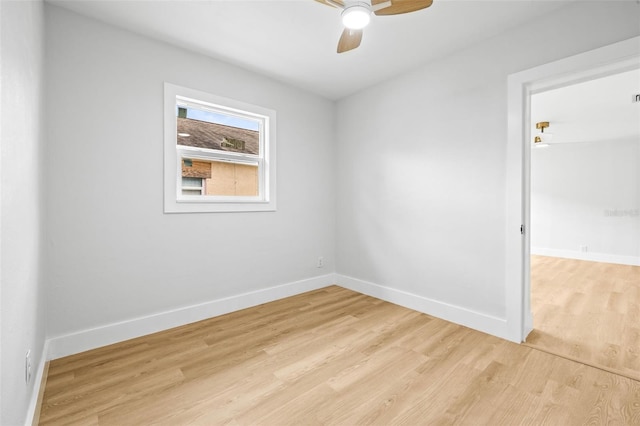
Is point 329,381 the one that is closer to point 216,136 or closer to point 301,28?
point 216,136

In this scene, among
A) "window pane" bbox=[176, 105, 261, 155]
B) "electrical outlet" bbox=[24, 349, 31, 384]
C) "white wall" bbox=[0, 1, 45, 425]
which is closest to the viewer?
"white wall" bbox=[0, 1, 45, 425]

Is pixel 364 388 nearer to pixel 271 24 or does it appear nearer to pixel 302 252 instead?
pixel 302 252

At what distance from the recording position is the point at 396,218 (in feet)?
10.8

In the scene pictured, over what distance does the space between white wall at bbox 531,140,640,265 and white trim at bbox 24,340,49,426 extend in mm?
8384

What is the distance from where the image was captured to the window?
8.61 feet

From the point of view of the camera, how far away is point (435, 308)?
289 cm

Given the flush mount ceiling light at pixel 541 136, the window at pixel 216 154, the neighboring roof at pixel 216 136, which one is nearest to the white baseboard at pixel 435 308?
the window at pixel 216 154

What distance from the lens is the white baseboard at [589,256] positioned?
5.44m

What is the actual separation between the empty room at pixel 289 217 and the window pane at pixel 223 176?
0.03 m

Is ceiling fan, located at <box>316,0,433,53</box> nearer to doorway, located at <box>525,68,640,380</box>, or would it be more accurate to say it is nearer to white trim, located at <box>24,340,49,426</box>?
doorway, located at <box>525,68,640,380</box>

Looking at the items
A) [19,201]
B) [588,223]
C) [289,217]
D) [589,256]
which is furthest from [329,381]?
[588,223]

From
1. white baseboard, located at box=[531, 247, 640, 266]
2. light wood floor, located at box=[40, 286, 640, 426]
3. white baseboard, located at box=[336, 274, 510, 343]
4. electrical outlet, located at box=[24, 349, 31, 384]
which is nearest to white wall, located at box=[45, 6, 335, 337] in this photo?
light wood floor, located at box=[40, 286, 640, 426]

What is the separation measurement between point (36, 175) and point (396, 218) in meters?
3.10

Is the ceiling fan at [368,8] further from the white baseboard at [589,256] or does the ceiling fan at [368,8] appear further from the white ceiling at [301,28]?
the white baseboard at [589,256]
